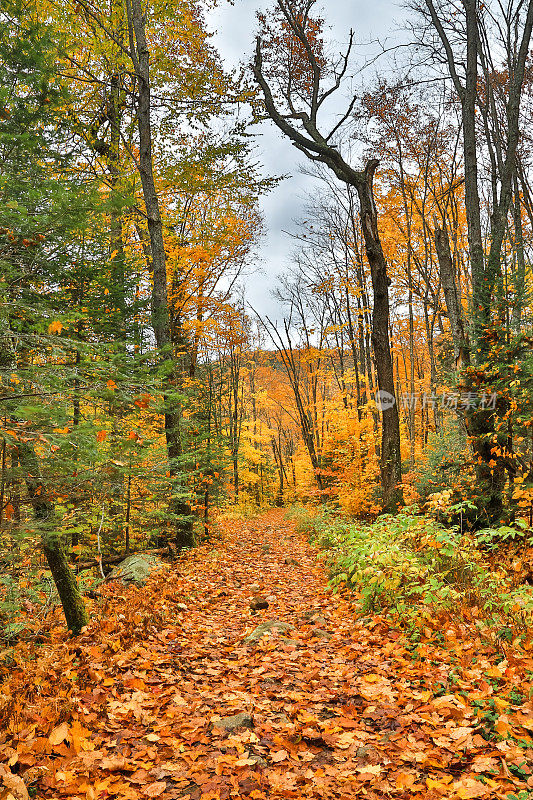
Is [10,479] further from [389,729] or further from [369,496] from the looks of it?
[369,496]

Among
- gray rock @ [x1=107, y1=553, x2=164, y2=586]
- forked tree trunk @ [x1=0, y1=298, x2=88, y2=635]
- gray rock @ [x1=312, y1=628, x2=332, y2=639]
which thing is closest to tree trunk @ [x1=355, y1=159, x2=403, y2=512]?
gray rock @ [x1=312, y1=628, x2=332, y2=639]

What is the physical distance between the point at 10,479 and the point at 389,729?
3641 millimetres

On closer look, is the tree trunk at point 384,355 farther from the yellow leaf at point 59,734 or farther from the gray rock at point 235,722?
the yellow leaf at point 59,734

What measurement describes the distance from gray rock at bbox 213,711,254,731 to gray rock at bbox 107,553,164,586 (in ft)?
12.1

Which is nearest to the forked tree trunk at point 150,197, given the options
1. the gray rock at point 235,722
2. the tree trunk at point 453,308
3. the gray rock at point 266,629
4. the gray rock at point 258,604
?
the gray rock at point 258,604

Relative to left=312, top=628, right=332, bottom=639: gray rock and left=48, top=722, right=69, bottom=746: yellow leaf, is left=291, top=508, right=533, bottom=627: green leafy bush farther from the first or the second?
left=48, top=722, right=69, bottom=746: yellow leaf

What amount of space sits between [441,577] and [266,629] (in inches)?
88.6

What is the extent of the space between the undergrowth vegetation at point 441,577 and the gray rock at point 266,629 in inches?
42.7

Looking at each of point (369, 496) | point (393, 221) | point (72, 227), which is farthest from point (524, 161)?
point (72, 227)

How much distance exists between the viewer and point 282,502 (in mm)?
29750

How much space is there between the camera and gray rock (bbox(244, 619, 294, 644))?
203 inches

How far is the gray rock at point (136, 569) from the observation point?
22.4ft

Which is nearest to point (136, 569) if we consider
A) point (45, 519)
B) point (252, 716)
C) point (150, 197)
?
point (45, 519)

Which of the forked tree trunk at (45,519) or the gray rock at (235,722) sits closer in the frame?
the gray rock at (235,722)
